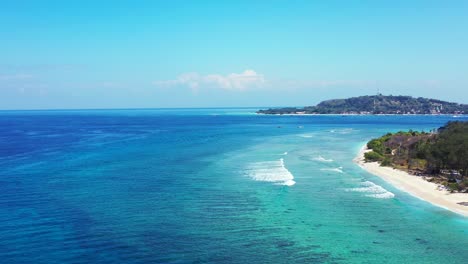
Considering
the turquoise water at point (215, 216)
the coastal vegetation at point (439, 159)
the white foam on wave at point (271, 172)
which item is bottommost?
the turquoise water at point (215, 216)

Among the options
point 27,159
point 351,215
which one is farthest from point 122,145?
point 351,215

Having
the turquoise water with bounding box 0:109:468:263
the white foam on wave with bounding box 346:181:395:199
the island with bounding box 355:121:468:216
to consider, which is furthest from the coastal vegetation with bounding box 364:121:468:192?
the white foam on wave with bounding box 346:181:395:199

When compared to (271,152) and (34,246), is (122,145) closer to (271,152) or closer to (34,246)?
(271,152)

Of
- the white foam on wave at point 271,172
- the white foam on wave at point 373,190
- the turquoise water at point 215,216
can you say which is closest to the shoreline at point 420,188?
the turquoise water at point 215,216

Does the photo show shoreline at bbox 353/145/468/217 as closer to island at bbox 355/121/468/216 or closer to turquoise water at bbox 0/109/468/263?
island at bbox 355/121/468/216

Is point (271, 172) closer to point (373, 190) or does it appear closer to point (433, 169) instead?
point (373, 190)

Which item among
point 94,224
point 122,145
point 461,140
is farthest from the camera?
point 122,145

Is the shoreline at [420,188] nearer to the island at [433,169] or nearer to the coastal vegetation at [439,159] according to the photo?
the island at [433,169]

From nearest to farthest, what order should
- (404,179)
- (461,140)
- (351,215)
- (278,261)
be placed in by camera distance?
(278,261), (351,215), (461,140), (404,179)
